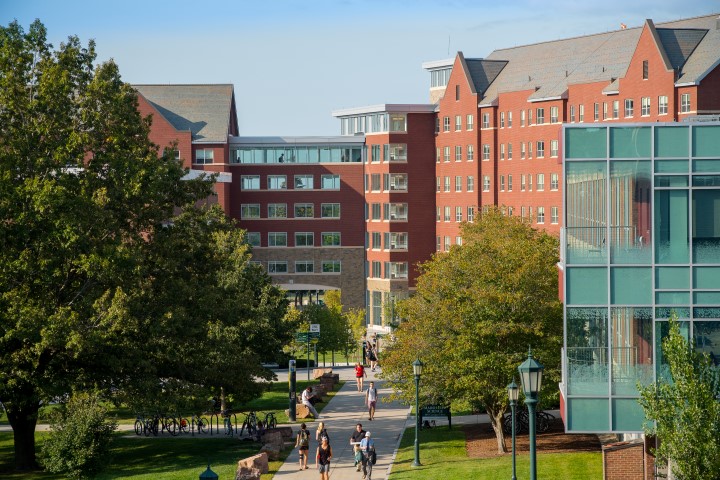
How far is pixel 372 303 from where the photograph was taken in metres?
116

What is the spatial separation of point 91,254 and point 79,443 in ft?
19.6

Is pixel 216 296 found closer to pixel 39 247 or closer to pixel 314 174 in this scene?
pixel 39 247

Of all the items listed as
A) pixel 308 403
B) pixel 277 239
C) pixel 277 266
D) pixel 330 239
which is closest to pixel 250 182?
pixel 277 239

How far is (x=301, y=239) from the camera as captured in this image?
117 metres

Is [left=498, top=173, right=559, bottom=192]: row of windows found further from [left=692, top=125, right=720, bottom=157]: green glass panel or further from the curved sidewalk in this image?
[left=692, top=125, right=720, bottom=157]: green glass panel

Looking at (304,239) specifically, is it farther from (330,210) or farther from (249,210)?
(249,210)

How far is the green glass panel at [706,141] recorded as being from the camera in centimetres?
3098

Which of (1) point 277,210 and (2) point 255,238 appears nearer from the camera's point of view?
(1) point 277,210

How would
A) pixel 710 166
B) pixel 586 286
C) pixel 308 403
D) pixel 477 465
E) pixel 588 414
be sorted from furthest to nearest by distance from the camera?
pixel 308 403 → pixel 477 465 → pixel 588 414 → pixel 586 286 → pixel 710 166

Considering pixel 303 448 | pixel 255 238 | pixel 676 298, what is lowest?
pixel 303 448

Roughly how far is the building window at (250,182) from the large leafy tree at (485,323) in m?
72.4

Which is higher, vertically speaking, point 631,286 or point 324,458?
point 631,286

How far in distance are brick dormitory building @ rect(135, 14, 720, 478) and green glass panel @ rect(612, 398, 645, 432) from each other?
2578 inches

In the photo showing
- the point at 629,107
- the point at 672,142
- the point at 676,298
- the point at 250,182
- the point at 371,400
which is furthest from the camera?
the point at 250,182
